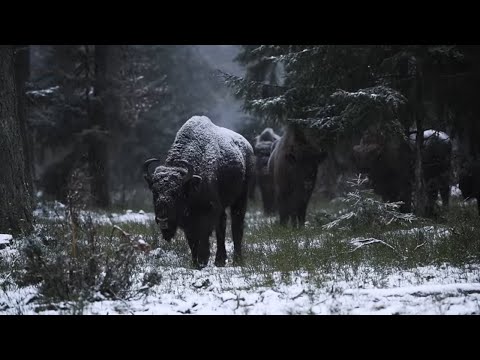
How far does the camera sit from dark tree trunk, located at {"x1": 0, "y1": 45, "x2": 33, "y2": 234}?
32.1 ft

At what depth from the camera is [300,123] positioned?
11891 mm

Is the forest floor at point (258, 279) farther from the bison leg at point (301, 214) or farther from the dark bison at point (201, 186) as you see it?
the bison leg at point (301, 214)

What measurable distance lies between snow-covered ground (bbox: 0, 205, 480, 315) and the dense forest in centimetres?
121

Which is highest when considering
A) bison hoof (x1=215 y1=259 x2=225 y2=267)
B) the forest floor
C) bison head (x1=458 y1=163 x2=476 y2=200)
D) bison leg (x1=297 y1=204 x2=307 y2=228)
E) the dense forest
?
the dense forest

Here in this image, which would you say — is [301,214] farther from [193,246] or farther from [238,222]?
[193,246]

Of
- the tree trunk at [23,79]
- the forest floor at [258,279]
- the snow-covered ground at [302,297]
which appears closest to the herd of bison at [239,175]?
the forest floor at [258,279]

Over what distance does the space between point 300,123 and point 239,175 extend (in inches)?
105

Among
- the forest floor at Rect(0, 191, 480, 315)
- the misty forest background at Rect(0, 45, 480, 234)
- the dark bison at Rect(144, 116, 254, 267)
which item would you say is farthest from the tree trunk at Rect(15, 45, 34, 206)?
the dark bison at Rect(144, 116, 254, 267)

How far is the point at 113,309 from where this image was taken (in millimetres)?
5750

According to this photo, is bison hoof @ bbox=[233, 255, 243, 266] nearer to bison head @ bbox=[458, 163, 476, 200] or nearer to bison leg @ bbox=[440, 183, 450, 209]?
bison head @ bbox=[458, 163, 476, 200]

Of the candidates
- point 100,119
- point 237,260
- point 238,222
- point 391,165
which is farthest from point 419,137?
point 100,119
